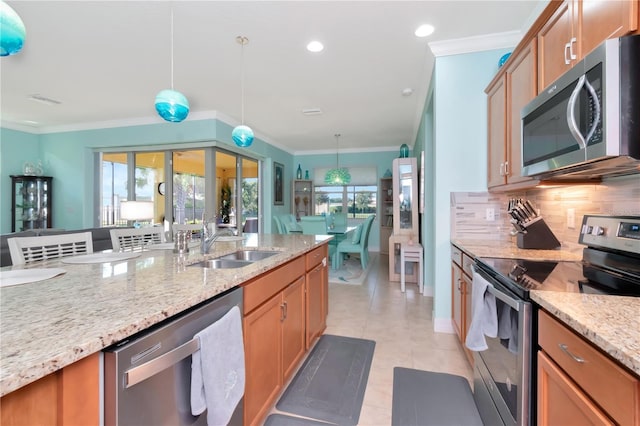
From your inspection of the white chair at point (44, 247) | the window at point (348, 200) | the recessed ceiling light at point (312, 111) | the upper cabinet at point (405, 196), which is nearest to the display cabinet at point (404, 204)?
the upper cabinet at point (405, 196)

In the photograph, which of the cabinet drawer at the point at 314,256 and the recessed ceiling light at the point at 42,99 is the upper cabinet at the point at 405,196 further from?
the recessed ceiling light at the point at 42,99

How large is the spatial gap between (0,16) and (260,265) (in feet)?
4.78

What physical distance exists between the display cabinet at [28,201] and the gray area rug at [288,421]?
6238 millimetres

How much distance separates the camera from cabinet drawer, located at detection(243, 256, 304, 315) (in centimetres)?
133

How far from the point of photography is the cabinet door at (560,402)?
0.75 meters

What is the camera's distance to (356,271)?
5230 millimetres

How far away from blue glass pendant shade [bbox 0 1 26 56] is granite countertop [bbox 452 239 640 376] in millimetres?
2248

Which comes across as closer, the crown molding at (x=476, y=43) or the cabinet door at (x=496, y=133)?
the cabinet door at (x=496, y=133)

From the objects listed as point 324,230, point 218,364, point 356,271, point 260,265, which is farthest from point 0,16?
point 356,271

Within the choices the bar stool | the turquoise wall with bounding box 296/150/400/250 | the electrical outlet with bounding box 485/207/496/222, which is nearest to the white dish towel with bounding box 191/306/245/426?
the electrical outlet with bounding box 485/207/496/222

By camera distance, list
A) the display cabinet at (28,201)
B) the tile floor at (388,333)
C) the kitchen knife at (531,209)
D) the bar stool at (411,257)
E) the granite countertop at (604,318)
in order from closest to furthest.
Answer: the granite countertop at (604,318)
the tile floor at (388,333)
the kitchen knife at (531,209)
the bar stool at (411,257)
the display cabinet at (28,201)

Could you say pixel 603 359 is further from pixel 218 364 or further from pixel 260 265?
pixel 260 265

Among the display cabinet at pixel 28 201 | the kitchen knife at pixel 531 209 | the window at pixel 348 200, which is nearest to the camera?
the kitchen knife at pixel 531 209

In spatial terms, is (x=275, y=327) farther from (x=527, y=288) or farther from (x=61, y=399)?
(x=527, y=288)
